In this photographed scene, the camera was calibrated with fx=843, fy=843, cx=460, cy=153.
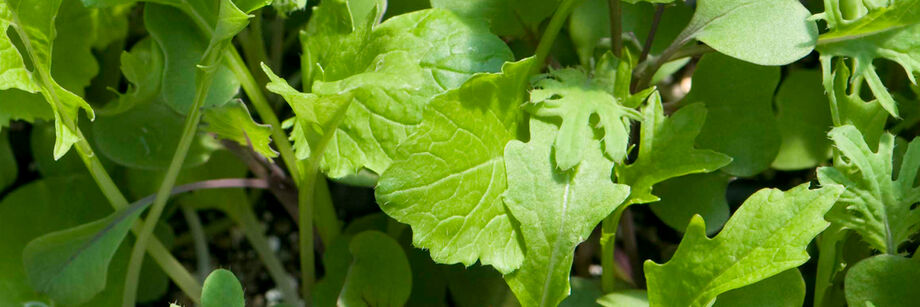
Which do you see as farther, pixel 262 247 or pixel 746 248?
pixel 262 247

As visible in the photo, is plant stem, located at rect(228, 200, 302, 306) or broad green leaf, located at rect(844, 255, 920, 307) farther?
plant stem, located at rect(228, 200, 302, 306)

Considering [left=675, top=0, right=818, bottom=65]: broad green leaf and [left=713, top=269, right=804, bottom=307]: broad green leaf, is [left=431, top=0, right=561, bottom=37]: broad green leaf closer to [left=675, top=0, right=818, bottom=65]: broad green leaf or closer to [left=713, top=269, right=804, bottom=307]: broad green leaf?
[left=675, top=0, right=818, bottom=65]: broad green leaf

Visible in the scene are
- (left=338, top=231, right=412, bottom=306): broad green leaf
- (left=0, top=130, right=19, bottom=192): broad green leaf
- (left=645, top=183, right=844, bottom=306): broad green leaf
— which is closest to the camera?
(left=645, top=183, right=844, bottom=306): broad green leaf

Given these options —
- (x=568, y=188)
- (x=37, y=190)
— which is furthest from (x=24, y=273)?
(x=568, y=188)

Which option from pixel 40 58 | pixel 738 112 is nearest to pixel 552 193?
pixel 738 112

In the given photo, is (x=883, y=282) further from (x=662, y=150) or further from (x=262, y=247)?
(x=262, y=247)

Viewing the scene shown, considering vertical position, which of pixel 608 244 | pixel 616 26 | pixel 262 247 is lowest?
pixel 262 247

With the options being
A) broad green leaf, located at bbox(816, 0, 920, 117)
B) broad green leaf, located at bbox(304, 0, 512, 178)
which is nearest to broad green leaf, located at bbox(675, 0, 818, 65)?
broad green leaf, located at bbox(816, 0, 920, 117)
